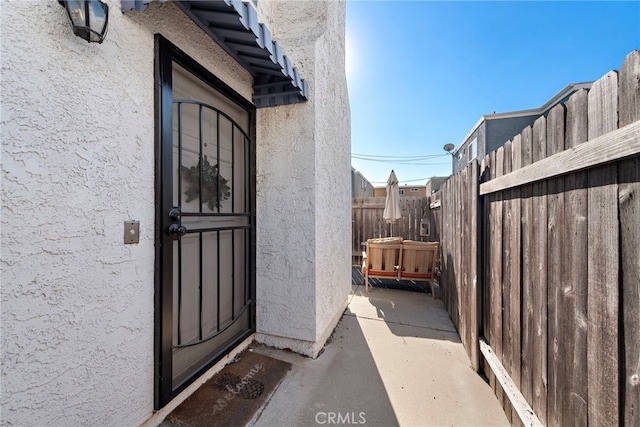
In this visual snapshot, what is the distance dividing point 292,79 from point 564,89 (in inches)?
639

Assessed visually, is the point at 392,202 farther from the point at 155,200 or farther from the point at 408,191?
the point at 408,191

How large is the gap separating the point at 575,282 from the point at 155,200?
2734 millimetres

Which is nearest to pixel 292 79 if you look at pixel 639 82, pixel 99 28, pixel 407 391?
pixel 99 28

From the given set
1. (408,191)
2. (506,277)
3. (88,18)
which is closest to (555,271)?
(506,277)

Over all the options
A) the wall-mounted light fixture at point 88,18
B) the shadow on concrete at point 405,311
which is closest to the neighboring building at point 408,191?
the shadow on concrete at point 405,311

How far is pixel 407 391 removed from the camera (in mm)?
2309

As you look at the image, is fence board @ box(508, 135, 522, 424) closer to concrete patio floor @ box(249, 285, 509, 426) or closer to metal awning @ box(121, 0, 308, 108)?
concrete patio floor @ box(249, 285, 509, 426)

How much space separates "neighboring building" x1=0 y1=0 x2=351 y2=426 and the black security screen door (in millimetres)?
17

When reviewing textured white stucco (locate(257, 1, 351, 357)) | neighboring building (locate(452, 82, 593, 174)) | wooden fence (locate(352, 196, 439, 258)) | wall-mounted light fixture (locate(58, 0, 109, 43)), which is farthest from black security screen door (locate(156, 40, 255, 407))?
neighboring building (locate(452, 82, 593, 174))

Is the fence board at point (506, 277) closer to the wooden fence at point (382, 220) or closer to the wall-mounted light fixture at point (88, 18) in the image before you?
the wall-mounted light fixture at point (88, 18)

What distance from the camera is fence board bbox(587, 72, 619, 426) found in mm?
1080

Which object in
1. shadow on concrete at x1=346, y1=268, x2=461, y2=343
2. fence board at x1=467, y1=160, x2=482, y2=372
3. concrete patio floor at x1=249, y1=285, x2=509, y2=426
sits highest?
fence board at x1=467, y1=160, x2=482, y2=372

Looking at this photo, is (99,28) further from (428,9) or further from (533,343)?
(428,9)

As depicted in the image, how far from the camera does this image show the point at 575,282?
132 centimetres
